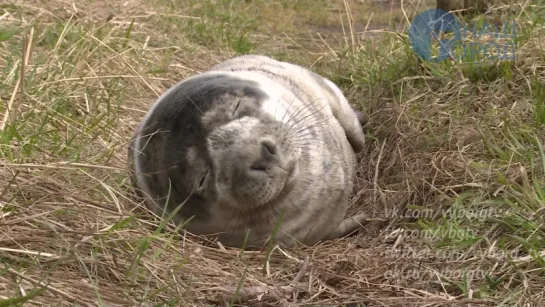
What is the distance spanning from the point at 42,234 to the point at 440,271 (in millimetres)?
1281

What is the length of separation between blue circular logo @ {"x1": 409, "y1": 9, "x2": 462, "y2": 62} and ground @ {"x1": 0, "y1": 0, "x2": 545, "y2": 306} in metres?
0.06

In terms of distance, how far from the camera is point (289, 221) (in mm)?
2990

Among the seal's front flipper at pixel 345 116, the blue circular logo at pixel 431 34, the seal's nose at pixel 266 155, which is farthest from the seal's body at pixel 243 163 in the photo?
the blue circular logo at pixel 431 34

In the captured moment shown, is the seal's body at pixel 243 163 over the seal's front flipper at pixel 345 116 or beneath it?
over

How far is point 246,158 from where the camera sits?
8.90 feet

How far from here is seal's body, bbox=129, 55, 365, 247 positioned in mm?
2746

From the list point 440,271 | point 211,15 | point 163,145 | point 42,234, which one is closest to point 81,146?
point 163,145

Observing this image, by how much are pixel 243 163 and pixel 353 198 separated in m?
1.07
